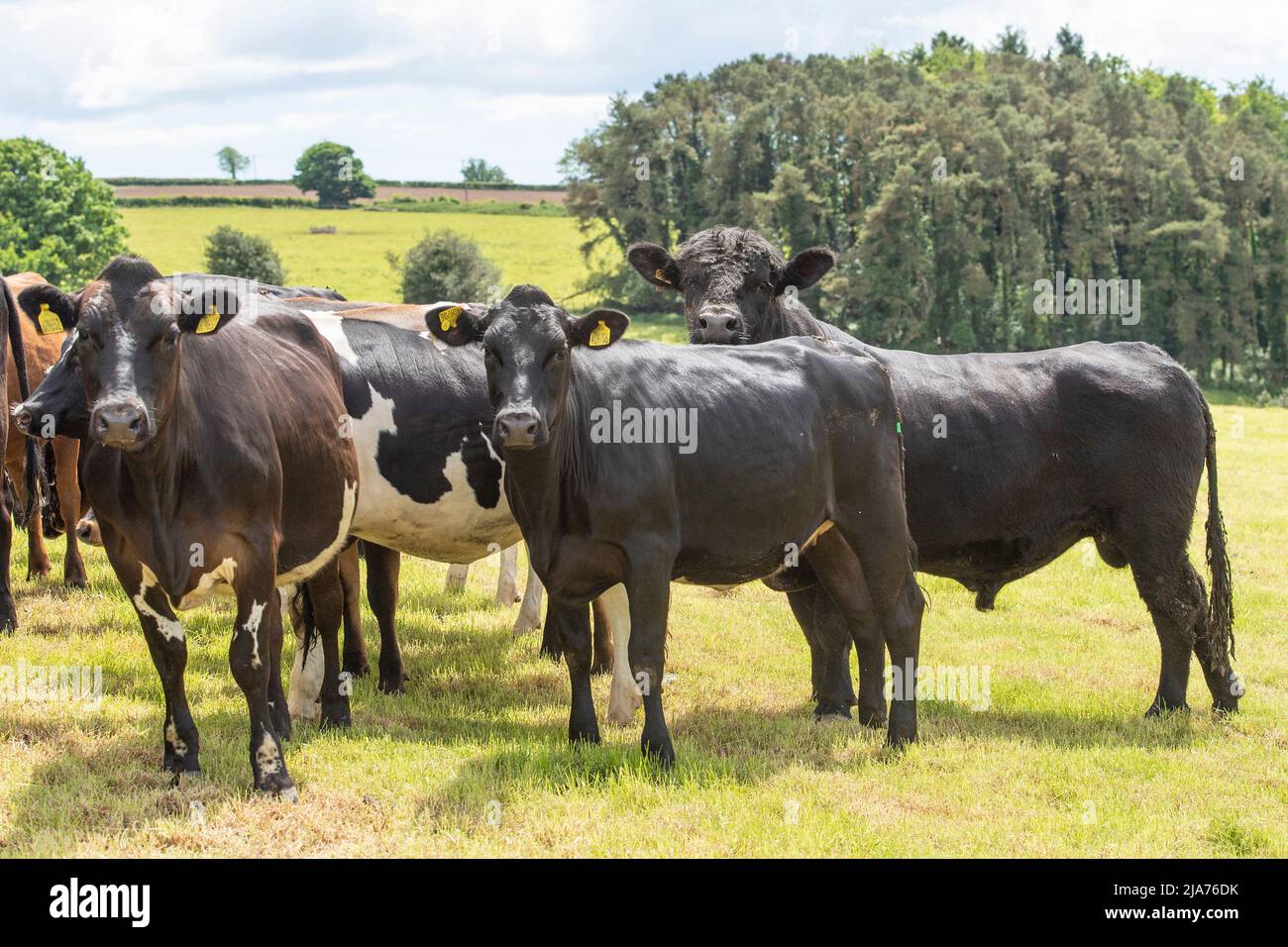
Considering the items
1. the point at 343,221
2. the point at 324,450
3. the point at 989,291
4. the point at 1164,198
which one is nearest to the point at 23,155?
the point at 343,221

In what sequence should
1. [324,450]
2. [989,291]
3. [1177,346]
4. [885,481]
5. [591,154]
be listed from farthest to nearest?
[591,154] → [989,291] → [1177,346] → [885,481] → [324,450]

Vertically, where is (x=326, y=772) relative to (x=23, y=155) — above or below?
below

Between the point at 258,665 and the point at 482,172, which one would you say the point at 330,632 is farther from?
the point at 482,172

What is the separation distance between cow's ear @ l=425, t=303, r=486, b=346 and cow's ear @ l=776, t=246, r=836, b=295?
10.1 ft

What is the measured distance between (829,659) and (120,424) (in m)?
4.62

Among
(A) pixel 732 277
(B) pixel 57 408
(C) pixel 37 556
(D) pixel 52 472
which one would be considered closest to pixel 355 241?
(D) pixel 52 472

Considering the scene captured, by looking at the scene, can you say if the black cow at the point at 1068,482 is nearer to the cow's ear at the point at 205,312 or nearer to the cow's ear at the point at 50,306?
the cow's ear at the point at 205,312

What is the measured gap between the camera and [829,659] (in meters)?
8.25

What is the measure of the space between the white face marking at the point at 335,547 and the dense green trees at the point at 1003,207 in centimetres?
3854

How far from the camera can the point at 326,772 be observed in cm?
660

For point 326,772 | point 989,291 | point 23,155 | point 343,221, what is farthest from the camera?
point 343,221

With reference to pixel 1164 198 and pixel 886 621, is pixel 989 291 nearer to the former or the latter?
pixel 1164 198

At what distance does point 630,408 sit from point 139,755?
322 centimetres

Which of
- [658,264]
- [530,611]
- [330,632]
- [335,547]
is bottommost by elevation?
[530,611]
